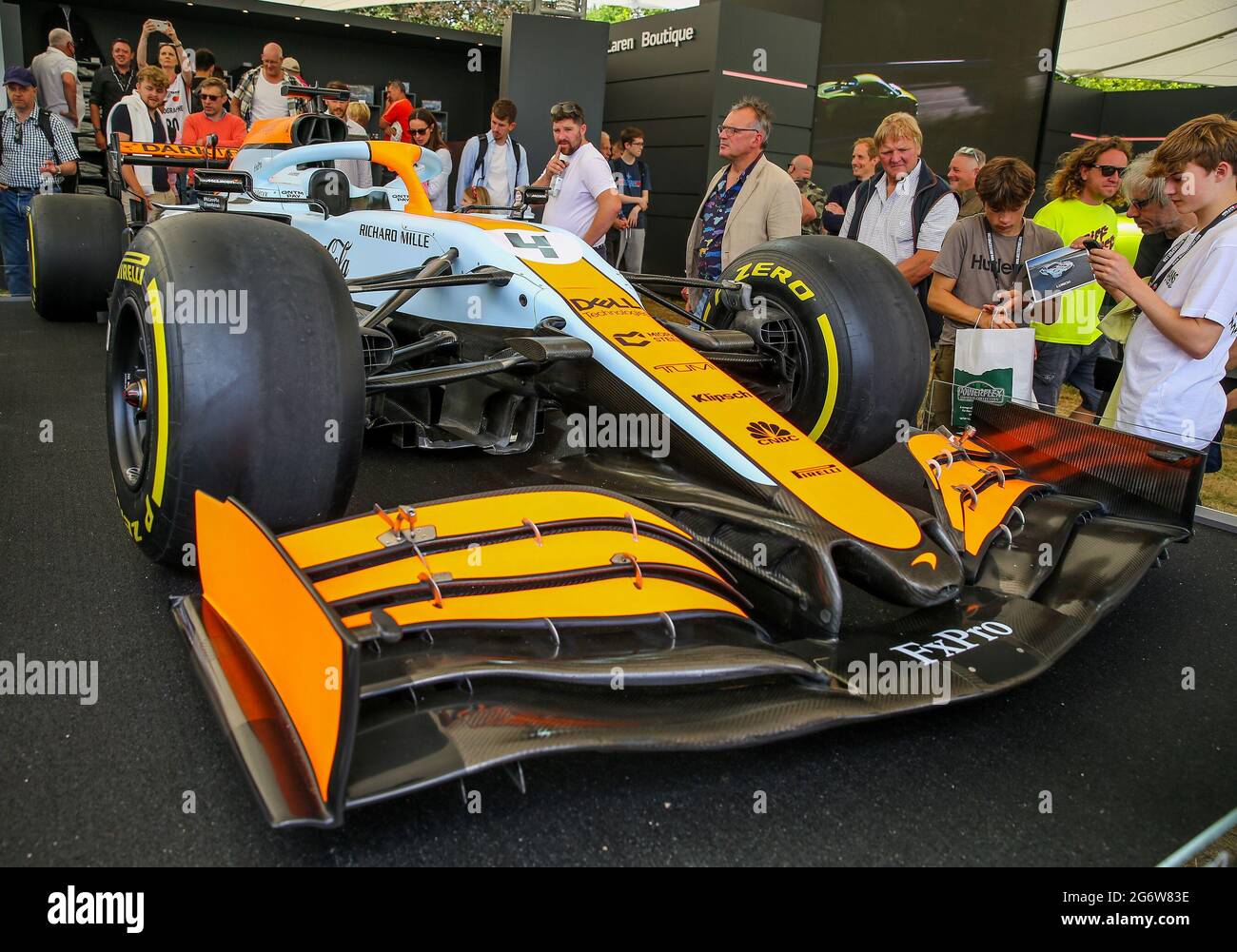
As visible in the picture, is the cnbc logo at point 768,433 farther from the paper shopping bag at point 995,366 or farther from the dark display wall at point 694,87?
the dark display wall at point 694,87

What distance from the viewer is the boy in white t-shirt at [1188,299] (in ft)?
8.18

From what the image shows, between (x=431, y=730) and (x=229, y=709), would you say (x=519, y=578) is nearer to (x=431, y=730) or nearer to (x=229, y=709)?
(x=431, y=730)

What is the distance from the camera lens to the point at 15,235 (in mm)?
6918

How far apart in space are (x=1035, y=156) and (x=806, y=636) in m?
11.4

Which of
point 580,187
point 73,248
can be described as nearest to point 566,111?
point 580,187

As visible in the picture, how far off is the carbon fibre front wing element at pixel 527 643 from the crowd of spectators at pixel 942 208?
861 mm

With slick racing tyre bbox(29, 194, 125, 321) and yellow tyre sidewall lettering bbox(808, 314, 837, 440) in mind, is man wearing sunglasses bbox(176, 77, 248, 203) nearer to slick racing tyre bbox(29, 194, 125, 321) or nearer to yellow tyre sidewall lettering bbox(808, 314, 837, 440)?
slick racing tyre bbox(29, 194, 125, 321)

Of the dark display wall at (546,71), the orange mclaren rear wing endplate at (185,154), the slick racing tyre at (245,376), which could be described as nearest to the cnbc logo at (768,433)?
the slick racing tyre at (245,376)

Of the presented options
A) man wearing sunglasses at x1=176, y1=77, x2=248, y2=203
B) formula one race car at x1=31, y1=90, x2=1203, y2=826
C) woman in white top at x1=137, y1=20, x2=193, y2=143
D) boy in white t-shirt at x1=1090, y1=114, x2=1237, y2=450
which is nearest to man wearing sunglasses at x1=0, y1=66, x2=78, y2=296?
woman in white top at x1=137, y1=20, x2=193, y2=143

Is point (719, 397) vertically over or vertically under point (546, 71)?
under

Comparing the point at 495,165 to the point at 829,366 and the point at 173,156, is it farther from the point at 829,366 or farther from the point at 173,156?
the point at 829,366

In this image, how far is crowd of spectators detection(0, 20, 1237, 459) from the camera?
8.52 ft

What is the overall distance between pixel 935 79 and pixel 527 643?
11.7 metres
